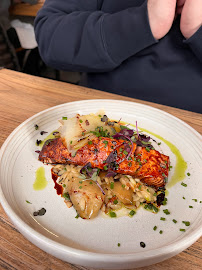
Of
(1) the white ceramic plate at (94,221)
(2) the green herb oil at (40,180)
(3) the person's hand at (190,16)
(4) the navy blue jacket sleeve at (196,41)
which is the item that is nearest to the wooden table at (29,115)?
(1) the white ceramic plate at (94,221)

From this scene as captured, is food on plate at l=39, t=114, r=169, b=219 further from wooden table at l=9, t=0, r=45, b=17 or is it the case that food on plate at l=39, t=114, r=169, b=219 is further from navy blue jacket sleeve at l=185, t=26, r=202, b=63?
wooden table at l=9, t=0, r=45, b=17

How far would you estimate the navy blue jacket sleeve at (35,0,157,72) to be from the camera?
5.70ft

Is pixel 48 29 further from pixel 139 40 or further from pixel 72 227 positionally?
Result: pixel 72 227

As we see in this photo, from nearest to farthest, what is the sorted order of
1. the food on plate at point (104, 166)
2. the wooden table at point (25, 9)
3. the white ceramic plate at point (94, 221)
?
the white ceramic plate at point (94, 221), the food on plate at point (104, 166), the wooden table at point (25, 9)

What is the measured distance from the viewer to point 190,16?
1.58m

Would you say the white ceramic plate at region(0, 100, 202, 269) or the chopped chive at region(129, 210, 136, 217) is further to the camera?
the chopped chive at region(129, 210, 136, 217)

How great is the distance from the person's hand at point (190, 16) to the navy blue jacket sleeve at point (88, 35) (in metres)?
0.23

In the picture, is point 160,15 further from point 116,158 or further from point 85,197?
point 85,197

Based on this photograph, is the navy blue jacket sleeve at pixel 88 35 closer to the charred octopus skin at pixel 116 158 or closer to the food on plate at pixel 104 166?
the food on plate at pixel 104 166

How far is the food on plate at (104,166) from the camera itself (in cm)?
112


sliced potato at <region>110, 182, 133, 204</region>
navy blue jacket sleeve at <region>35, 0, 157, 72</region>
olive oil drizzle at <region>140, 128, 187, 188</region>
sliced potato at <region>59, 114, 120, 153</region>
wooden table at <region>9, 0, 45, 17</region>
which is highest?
navy blue jacket sleeve at <region>35, 0, 157, 72</region>

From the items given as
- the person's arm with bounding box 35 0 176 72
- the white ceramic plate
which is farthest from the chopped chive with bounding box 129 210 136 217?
the person's arm with bounding box 35 0 176 72

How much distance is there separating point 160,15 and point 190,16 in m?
0.19

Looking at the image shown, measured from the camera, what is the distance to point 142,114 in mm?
1620
